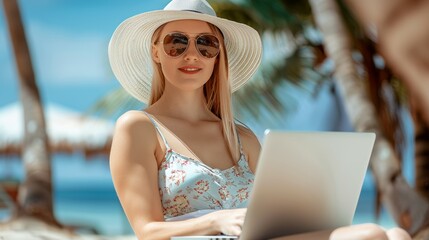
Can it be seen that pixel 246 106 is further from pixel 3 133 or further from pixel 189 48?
pixel 189 48

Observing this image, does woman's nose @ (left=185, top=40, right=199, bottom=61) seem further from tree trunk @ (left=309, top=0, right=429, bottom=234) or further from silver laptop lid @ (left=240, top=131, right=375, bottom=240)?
tree trunk @ (left=309, top=0, right=429, bottom=234)

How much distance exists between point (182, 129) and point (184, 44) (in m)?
0.26

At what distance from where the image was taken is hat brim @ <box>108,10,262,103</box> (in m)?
2.60

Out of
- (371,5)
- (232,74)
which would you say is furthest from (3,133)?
(371,5)

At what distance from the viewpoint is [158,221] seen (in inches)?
83.7

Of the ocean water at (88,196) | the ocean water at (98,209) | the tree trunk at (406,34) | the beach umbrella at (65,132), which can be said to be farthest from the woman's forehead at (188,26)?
the ocean water at (98,209)

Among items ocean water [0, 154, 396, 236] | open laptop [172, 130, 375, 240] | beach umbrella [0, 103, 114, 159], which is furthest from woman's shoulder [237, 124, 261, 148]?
ocean water [0, 154, 396, 236]

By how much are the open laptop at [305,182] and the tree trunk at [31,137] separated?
7.60m

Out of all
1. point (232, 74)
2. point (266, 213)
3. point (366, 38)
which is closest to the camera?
point (266, 213)

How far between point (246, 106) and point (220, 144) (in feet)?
29.3

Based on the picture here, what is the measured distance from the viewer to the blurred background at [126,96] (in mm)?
10688

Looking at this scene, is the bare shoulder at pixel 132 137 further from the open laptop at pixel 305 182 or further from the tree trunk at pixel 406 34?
the tree trunk at pixel 406 34

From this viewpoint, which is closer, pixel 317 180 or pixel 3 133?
pixel 317 180

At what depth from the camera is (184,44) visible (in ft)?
7.82
